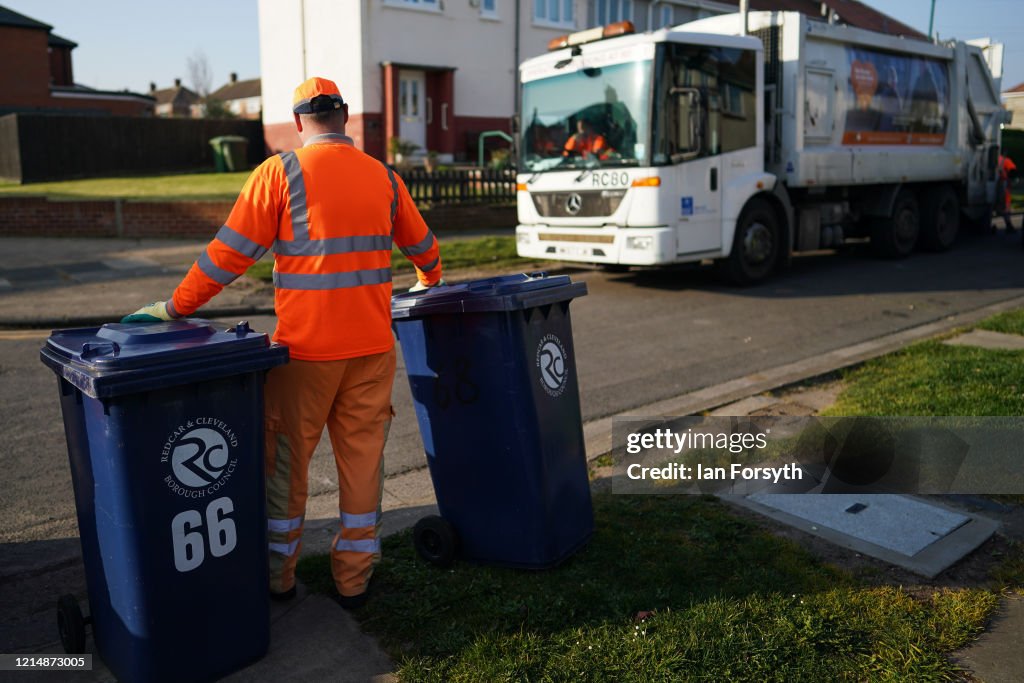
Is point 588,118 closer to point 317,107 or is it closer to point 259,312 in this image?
point 259,312

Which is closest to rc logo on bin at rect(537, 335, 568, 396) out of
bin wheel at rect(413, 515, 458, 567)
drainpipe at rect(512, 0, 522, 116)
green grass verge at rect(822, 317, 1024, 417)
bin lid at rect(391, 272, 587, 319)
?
bin lid at rect(391, 272, 587, 319)

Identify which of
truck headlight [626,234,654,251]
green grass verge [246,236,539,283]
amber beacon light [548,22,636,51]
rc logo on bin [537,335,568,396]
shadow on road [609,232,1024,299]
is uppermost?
amber beacon light [548,22,636,51]

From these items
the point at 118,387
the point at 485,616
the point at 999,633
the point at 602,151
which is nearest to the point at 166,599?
the point at 118,387

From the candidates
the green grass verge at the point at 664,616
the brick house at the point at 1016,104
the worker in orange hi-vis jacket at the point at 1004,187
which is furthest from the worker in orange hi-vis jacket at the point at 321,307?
the brick house at the point at 1016,104

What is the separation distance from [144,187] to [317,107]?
63.7 feet

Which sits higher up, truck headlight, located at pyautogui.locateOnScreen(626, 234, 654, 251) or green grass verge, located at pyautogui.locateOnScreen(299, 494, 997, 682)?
truck headlight, located at pyautogui.locateOnScreen(626, 234, 654, 251)

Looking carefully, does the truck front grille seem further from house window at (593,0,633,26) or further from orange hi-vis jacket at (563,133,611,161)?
house window at (593,0,633,26)

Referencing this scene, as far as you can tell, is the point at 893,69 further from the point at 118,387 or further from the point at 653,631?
the point at 118,387

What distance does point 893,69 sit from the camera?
1338 centimetres

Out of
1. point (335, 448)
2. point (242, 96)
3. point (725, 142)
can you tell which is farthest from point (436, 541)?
point (242, 96)

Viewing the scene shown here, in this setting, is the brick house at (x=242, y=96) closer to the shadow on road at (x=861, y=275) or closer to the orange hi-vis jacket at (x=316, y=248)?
the shadow on road at (x=861, y=275)

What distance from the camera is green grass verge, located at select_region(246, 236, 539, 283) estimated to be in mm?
11969

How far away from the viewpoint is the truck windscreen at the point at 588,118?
10078 millimetres
